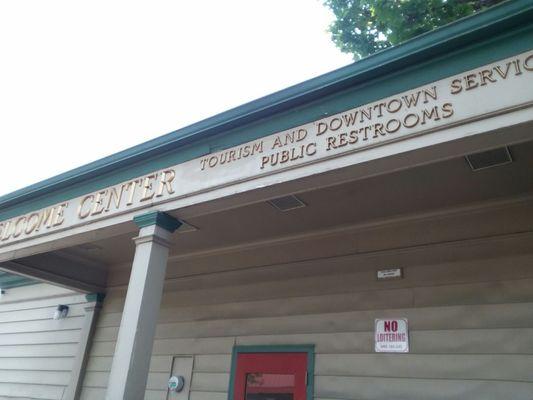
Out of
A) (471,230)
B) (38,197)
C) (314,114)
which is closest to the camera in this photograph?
(314,114)

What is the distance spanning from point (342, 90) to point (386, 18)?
5850 mm

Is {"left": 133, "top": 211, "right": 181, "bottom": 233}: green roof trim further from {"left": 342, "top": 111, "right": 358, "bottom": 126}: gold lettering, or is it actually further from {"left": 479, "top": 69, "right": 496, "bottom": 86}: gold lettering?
{"left": 479, "top": 69, "right": 496, "bottom": 86}: gold lettering

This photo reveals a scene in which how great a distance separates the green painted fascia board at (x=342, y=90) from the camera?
3.96 meters

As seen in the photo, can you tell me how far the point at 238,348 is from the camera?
675 centimetres

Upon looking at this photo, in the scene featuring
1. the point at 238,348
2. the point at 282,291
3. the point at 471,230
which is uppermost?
the point at 471,230

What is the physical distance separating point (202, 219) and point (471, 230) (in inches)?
136

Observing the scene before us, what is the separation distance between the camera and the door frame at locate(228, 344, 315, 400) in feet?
19.3

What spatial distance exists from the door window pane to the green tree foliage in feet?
23.4

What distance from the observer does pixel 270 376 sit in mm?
6293

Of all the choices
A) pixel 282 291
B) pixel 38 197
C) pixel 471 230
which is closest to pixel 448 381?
pixel 471 230

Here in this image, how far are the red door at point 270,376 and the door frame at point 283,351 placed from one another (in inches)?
1.8

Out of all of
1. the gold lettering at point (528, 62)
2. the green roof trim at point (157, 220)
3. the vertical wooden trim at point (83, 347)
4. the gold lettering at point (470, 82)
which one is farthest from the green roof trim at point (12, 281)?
the gold lettering at point (528, 62)

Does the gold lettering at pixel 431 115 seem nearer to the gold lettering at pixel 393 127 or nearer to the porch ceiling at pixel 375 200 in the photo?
the gold lettering at pixel 393 127

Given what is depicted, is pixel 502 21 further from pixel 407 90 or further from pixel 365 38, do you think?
pixel 365 38
